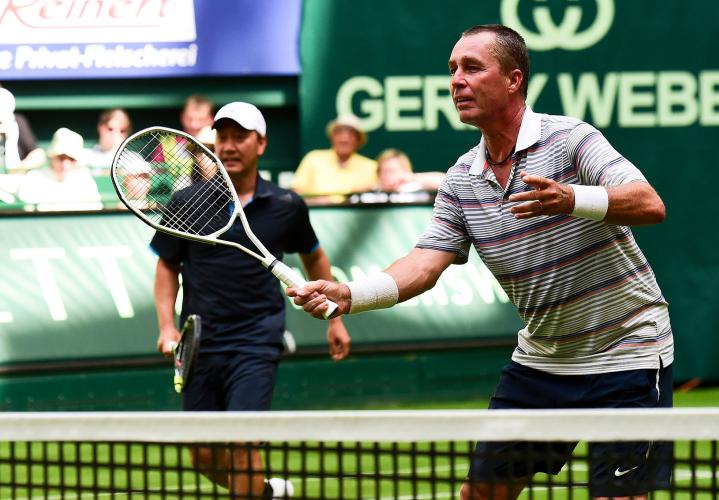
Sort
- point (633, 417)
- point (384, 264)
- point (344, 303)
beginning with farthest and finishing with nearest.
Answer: point (384, 264), point (344, 303), point (633, 417)

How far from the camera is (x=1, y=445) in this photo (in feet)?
28.3

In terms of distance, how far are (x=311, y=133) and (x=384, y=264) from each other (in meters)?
1.67

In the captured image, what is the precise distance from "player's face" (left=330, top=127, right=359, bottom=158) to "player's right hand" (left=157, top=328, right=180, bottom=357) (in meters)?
4.25

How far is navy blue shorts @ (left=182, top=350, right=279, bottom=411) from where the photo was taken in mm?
5801

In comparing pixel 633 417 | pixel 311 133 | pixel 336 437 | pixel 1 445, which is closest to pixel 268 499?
pixel 336 437

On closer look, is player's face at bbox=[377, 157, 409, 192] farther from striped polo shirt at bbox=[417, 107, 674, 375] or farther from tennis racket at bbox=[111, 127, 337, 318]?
striped polo shirt at bbox=[417, 107, 674, 375]

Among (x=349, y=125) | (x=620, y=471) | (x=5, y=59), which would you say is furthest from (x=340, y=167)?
(x=620, y=471)

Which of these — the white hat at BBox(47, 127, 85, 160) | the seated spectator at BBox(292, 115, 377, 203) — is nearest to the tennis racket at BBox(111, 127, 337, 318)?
the white hat at BBox(47, 127, 85, 160)

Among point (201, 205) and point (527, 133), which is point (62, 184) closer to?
point (201, 205)

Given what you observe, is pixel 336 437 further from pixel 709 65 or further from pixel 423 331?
pixel 709 65

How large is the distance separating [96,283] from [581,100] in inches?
154

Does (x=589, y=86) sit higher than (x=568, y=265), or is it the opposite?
(x=589, y=86)

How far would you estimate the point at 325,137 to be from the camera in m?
10.8

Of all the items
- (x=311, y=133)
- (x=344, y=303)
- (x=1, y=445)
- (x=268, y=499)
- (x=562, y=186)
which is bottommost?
(x=1, y=445)
